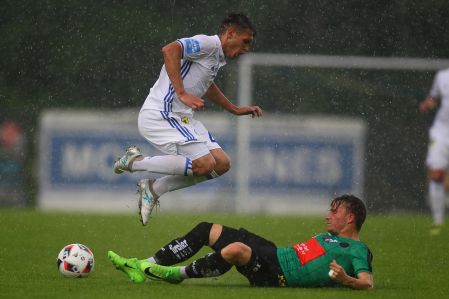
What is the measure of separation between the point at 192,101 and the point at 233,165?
9216 millimetres

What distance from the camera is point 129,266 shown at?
8.19m

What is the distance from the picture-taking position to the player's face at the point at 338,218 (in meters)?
7.85

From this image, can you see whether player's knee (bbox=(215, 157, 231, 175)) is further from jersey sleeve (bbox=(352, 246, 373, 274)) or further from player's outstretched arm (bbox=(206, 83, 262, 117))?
jersey sleeve (bbox=(352, 246, 373, 274))

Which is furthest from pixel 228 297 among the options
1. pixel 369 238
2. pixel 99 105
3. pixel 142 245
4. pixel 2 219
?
pixel 99 105

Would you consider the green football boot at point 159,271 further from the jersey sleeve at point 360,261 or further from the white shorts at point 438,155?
the white shorts at point 438,155

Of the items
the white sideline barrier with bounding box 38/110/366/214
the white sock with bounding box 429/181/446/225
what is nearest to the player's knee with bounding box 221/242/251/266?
the white sock with bounding box 429/181/446/225

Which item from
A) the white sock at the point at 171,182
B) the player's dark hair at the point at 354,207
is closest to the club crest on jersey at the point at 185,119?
the white sock at the point at 171,182

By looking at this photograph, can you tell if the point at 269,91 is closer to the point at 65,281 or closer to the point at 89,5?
the point at 89,5

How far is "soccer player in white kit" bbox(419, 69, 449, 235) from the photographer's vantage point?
49.3 ft

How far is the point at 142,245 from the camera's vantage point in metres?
11.7

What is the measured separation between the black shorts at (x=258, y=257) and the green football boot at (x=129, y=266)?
2.08 ft

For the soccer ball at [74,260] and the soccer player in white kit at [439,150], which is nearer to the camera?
the soccer ball at [74,260]

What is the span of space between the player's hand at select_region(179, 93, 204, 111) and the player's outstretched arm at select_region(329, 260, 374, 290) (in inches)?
77.6

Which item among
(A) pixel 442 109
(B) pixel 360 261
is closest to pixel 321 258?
(B) pixel 360 261
